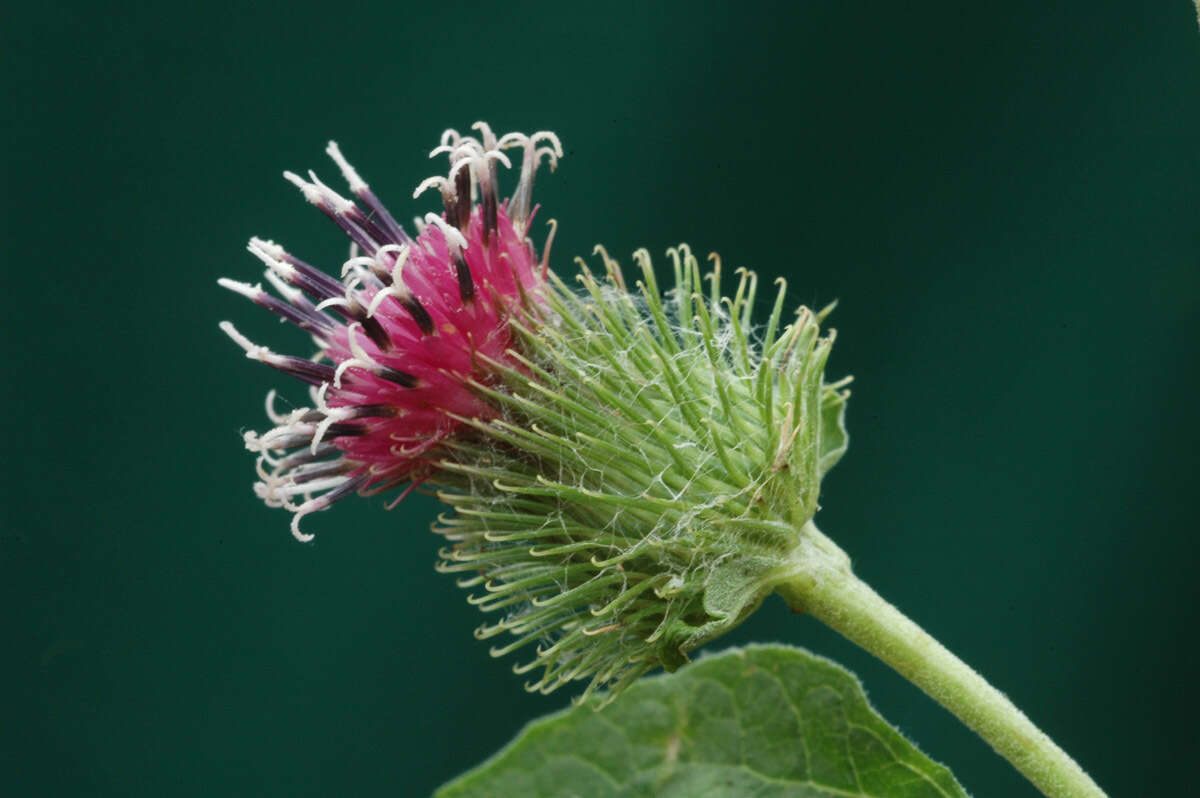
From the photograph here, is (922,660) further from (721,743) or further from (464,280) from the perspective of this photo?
(464,280)

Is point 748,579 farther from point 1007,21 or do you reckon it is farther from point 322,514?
point 1007,21

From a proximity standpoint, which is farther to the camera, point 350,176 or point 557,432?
point 350,176

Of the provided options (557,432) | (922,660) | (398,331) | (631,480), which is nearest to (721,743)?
(922,660)

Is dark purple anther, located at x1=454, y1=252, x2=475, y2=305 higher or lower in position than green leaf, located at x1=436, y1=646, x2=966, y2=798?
higher

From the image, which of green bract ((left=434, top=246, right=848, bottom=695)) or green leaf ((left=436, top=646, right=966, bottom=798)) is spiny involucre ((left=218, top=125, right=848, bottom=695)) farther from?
green leaf ((left=436, top=646, right=966, bottom=798))

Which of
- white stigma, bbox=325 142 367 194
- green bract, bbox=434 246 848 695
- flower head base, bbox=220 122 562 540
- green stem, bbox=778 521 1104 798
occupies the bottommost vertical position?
green stem, bbox=778 521 1104 798

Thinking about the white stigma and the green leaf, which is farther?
the white stigma

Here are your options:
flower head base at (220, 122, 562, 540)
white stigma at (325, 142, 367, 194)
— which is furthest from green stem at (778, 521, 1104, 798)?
white stigma at (325, 142, 367, 194)
